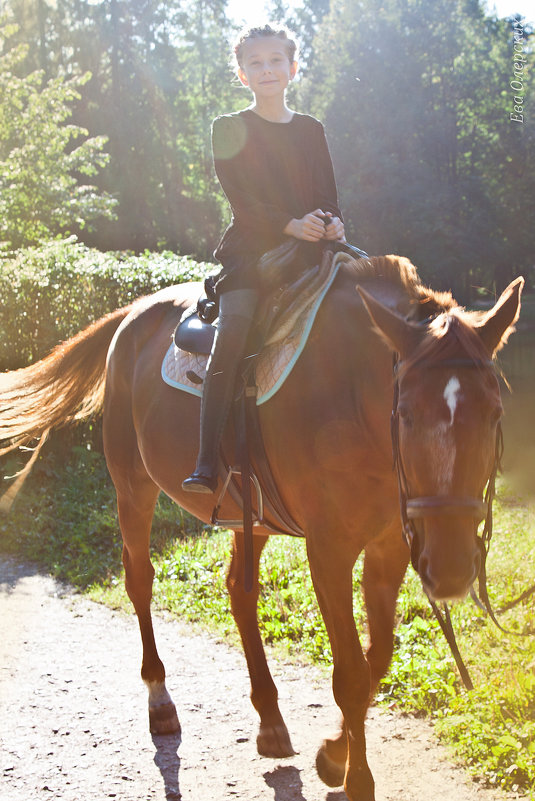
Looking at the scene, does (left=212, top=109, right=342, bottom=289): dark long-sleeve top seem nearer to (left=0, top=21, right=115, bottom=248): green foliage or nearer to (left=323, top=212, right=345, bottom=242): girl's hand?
(left=323, top=212, right=345, bottom=242): girl's hand

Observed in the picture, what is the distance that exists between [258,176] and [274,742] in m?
2.80

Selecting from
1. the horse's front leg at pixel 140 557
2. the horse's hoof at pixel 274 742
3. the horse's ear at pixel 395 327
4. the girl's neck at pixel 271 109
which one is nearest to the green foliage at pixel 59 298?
the horse's front leg at pixel 140 557

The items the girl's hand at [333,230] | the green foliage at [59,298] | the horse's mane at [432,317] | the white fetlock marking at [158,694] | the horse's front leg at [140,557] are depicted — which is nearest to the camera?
the horse's mane at [432,317]

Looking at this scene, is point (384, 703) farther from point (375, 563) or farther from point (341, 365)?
point (341, 365)

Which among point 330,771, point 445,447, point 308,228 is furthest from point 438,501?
point 330,771

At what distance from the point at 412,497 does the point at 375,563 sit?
122cm

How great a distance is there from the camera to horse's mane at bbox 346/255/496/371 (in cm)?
259

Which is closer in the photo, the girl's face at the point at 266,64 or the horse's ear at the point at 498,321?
the horse's ear at the point at 498,321

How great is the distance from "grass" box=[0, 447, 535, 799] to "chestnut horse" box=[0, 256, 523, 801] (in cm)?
69

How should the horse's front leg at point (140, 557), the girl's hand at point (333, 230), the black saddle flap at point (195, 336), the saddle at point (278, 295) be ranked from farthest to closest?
the horse's front leg at point (140, 557)
the black saddle flap at point (195, 336)
the girl's hand at point (333, 230)
the saddle at point (278, 295)

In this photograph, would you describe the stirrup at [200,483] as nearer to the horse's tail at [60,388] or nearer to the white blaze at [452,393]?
the white blaze at [452,393]

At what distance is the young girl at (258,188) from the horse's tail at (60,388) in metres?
1.95

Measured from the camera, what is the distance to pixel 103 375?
572 centimetres

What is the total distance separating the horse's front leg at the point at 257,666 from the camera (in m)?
4.14
